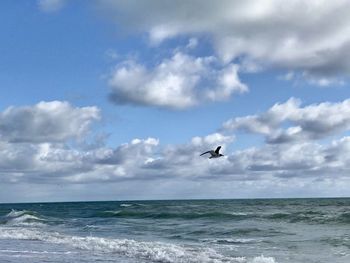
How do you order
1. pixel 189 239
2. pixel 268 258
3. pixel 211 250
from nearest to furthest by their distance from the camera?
1. pixel 268 258
2. pixel 211 250
3. pixel 189 239

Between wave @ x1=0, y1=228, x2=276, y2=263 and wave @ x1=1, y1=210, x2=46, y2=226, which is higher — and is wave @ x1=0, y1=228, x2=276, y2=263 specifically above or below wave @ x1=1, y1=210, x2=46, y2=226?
below

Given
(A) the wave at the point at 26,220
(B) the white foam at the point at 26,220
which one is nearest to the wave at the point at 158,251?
(B) the white foam at the point at 26,220

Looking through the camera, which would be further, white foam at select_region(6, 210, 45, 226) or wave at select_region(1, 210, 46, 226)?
wave at select_region(1, 210, 46, 226)

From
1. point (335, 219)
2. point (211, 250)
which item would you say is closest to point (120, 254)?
point (211, 250)

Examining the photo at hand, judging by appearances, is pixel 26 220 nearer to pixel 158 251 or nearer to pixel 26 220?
pixel 26 220

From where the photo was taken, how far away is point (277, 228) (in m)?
32.1

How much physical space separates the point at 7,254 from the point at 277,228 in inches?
681

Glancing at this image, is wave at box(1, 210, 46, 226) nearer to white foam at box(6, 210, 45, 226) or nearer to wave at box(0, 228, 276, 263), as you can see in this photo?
white foam at box(6, 210, 45, 226)

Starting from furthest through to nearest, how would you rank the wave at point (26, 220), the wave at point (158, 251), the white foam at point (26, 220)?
1. the wave at point (26, 220)
2. the white foam at point (26, 220)
3. the wave at point (158, 251)

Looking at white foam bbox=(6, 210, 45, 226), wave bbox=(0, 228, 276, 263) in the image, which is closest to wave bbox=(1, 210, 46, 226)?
white foam bbox=(6, 210, 45, 226)

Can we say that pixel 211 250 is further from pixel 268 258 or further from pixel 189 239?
pixel 189 239

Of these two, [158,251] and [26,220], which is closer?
[158,251]

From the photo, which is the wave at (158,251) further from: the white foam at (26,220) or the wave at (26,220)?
the wave at (26,220)

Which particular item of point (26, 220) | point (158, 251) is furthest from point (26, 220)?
point (158, 251)
